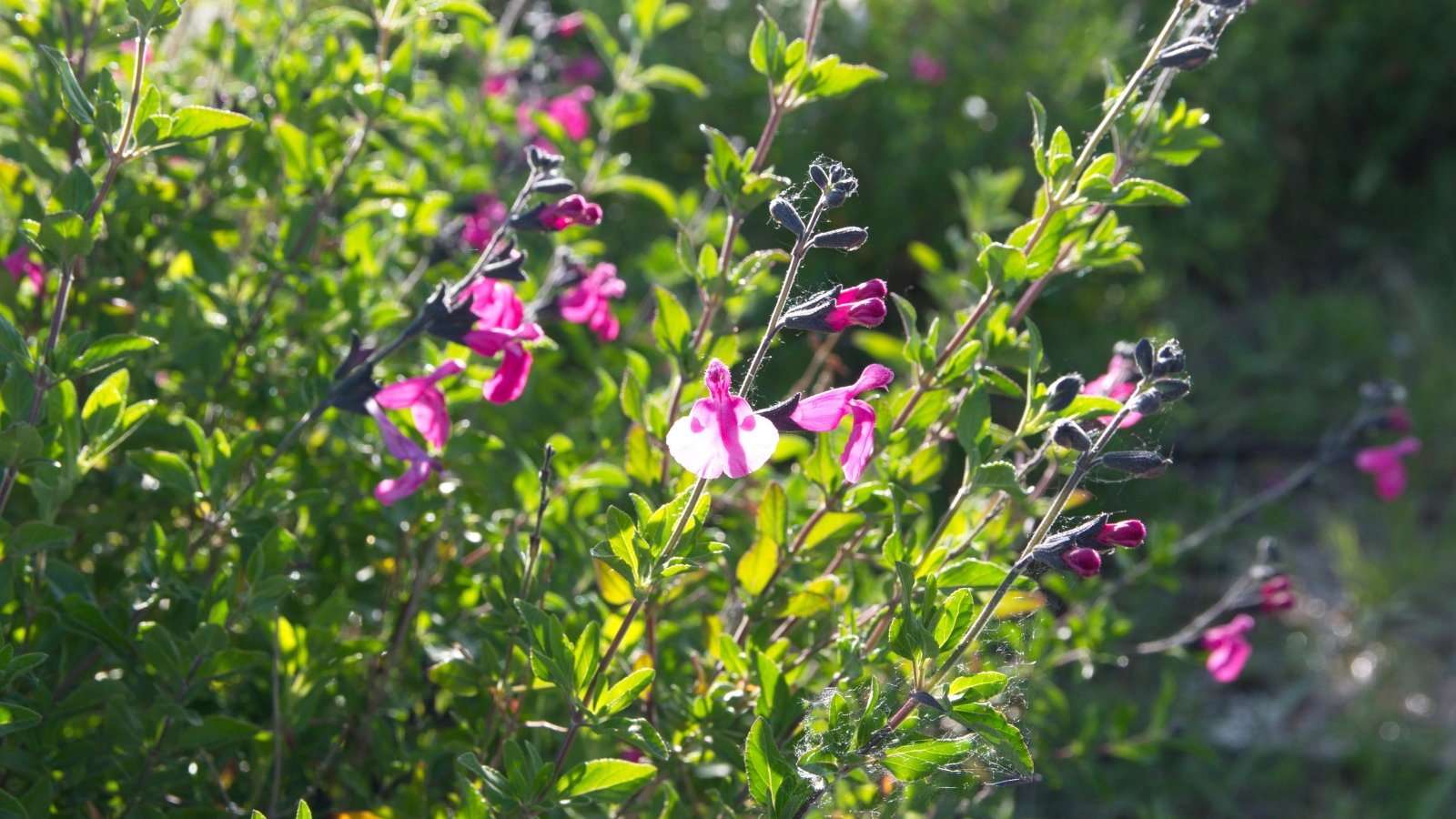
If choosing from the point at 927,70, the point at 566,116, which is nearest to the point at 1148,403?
the point at 566,116

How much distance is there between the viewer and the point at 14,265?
5.92 feet

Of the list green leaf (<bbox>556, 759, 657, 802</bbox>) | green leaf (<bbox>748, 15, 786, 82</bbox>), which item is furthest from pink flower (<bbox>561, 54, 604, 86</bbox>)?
green leaf (<bbox>556, 759, 657, 802</bbox>)

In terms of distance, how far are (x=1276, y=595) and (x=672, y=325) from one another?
1.33m

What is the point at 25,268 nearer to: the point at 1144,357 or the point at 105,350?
the point at 105,350

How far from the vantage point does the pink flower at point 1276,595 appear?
218 centimetres

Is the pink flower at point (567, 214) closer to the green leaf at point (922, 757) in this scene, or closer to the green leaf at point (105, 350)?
the green leaf at point (105, 350)

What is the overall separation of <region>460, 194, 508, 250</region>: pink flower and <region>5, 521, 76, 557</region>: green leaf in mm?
879

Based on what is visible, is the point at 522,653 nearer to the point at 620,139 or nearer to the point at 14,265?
the point at 14,265

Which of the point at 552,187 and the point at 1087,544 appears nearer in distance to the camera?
the point at 1087,544

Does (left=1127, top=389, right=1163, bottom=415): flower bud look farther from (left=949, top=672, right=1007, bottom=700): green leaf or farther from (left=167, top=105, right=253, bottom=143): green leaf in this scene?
(left=167, top=105, right=253, bottom=143): green leaf


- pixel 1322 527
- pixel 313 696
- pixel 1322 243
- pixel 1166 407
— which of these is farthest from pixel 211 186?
pixel 1322 243

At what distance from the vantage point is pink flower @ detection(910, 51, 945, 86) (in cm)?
486

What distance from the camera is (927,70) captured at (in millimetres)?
4859

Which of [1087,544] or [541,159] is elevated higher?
[541,159]
